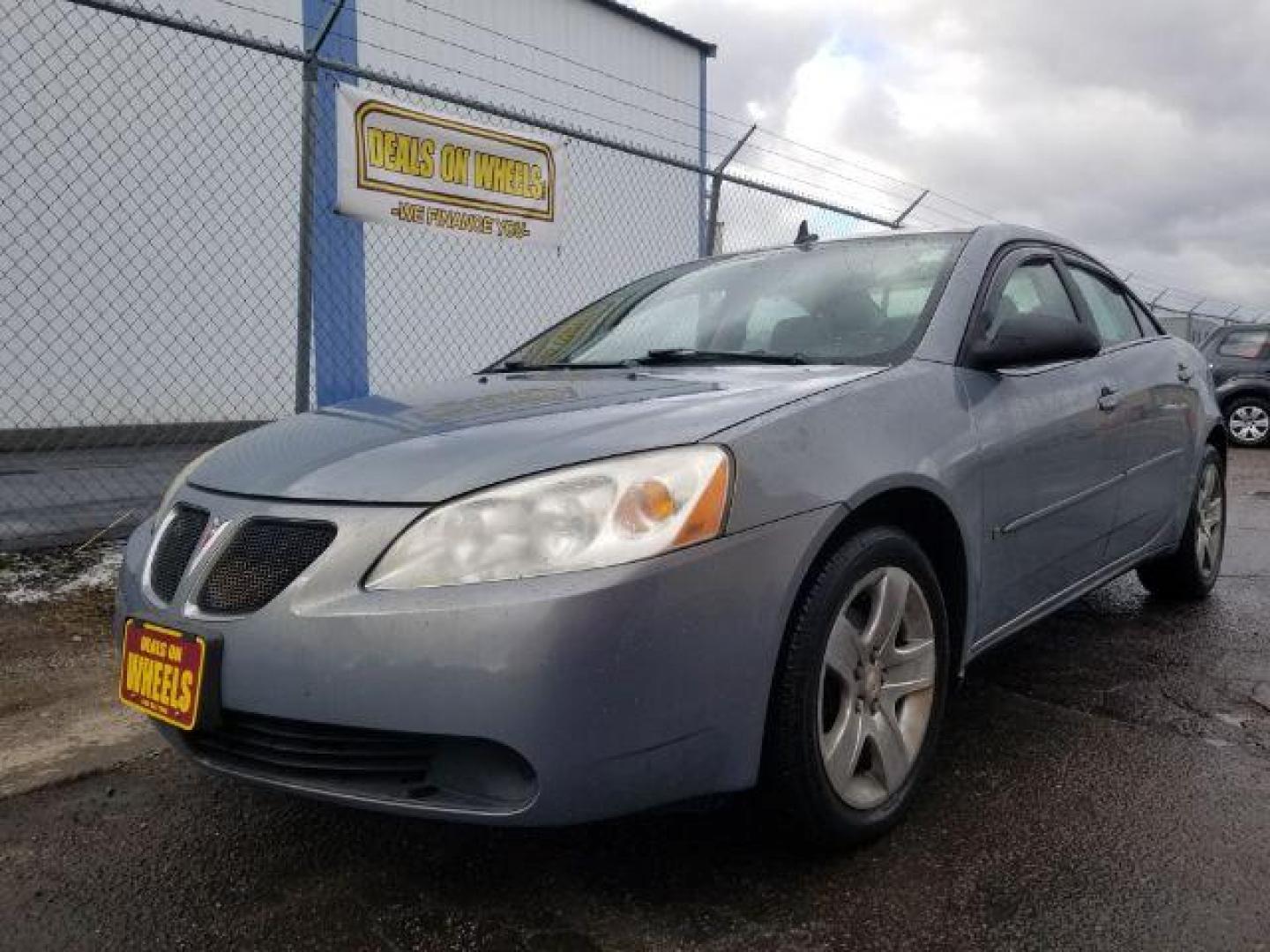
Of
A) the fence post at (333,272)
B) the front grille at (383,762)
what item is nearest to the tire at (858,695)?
the front grille at (383,762)

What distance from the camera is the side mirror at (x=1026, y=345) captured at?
248 cm

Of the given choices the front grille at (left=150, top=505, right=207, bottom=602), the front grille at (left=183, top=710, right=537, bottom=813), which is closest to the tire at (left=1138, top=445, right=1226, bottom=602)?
the front grille at (left=183, top=710, right=537, bottom=813)

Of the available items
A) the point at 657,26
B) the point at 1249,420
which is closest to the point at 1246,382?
the point at 1249,420

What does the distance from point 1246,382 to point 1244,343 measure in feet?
1.65

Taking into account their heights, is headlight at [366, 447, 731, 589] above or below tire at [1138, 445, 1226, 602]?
above

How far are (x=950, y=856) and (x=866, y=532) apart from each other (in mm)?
684

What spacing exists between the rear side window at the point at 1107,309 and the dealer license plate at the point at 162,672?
2.84 meters

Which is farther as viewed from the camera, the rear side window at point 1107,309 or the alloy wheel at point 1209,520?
the alloy wheel at point 1209,520

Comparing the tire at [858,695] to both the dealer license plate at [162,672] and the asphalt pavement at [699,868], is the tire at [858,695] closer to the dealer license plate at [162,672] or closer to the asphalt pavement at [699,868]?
the asphalt pavement at [699,868]

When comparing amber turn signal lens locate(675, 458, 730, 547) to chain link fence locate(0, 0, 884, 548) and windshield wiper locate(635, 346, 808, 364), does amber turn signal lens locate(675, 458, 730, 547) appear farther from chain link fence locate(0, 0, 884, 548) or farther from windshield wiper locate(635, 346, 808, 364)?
chain link fence locate(0, 0, 884, 548)

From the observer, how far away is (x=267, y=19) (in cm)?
958

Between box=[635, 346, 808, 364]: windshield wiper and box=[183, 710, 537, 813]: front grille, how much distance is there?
4.16 ft

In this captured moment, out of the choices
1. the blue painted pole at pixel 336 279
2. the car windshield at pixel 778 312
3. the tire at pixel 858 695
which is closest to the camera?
the tire at pixel 858 695

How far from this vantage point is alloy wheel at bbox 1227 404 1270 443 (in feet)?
37.2
